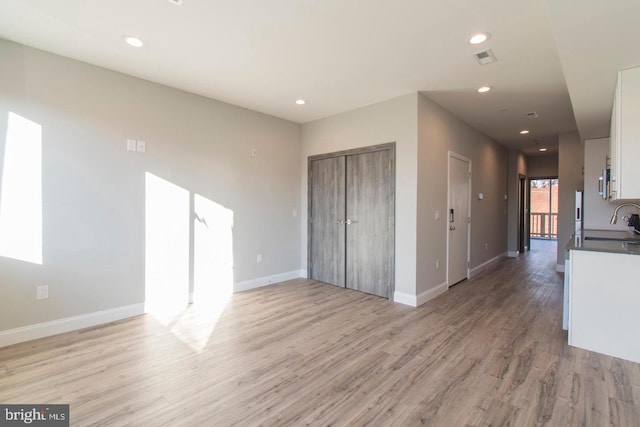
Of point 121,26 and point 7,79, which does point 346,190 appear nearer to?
point 121,26

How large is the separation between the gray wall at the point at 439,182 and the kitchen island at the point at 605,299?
1.53m

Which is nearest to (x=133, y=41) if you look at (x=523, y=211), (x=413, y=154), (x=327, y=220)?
(x=413, y=154)

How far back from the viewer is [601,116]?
12.0ft

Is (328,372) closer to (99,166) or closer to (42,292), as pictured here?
(42,292)

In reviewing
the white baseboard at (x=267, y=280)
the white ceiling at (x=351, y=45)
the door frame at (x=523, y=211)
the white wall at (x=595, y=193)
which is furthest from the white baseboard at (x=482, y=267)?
the white baseboard at (x=267, y=280)

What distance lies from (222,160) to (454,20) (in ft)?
10.3

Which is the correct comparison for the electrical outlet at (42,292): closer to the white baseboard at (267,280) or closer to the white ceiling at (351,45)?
the white baseboard at (267,280)

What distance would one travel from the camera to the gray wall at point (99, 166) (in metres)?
2.78

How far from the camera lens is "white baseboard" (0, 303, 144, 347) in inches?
106

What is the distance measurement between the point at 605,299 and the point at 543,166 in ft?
24.0

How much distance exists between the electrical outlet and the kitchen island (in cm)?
490

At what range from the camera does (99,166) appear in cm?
316

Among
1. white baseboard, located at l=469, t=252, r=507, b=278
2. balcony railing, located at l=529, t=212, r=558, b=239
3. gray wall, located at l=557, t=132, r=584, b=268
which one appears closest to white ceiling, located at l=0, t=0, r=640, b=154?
gray wall, located at l=557, t=132, r=584, b=268

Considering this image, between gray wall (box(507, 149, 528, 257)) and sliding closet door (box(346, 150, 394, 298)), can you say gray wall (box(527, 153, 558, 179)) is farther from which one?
sliding closet door (box(346, 150, 394, 298))
